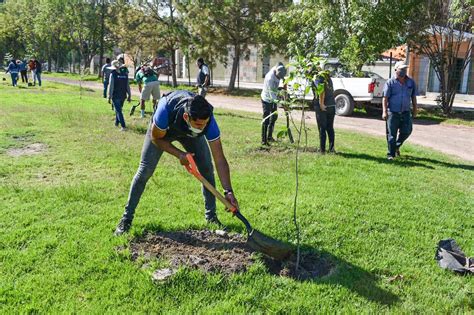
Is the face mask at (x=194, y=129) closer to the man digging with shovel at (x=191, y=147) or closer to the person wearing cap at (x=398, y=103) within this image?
the man digging with shovel at (x=191, y=147)

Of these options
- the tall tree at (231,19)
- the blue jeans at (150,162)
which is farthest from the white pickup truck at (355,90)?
the blue jeans at (150,162)

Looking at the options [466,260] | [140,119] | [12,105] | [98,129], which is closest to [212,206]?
[466,260]

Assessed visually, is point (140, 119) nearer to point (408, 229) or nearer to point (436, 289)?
point (408, 229)

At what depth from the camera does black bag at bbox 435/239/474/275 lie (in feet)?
13.6

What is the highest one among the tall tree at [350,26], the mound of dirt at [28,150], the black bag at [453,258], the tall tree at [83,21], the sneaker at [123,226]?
the tall tree at [83,21]

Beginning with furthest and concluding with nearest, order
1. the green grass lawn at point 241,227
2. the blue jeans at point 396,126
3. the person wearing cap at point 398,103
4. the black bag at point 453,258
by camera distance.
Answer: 1. the blue jeans at point 396,126
2. the person wearing cap at point 398,103
3. the black bag at point 453,258
4. the green grass lawn at point 241,227

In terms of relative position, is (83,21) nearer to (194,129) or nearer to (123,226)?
(123,226)

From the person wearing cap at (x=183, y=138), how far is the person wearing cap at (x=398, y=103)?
200 inches

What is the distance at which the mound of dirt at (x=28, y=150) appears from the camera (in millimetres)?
8297

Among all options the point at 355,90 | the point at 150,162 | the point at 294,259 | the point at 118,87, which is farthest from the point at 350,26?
the point at 294,259

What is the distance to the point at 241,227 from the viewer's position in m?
4.89

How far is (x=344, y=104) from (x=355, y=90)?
2.22 ft

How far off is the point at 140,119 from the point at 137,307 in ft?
33.8

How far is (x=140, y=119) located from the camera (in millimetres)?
13242
